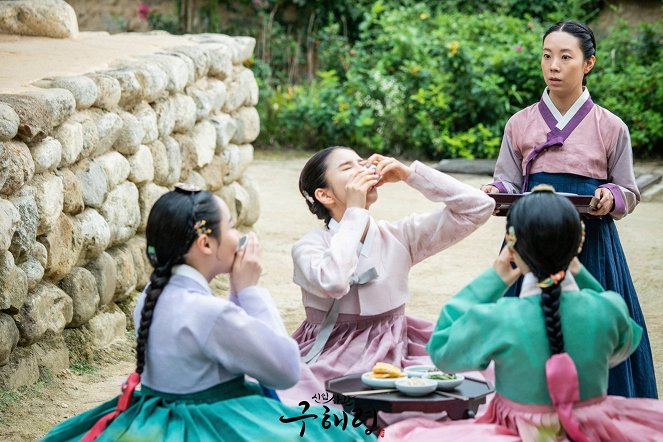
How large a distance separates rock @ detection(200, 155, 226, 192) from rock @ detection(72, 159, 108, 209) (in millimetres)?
1709

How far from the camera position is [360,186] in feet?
12.1

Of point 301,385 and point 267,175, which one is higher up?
point 301,385

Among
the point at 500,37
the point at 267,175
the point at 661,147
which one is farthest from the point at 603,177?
the point at 500,37

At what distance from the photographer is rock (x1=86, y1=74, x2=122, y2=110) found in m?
5.11

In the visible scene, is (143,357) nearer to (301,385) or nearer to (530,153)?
(301,385)

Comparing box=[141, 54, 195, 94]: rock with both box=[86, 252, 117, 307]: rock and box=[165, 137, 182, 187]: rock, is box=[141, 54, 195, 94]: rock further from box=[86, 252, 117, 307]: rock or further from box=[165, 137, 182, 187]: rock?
box=[86, 252, 117, 307]: rock

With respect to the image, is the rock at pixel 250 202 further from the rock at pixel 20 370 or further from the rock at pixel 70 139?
Result: the rock at pixel 20 370

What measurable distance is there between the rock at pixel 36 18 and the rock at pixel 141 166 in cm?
153

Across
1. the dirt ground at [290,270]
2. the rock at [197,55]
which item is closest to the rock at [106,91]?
the dirt ground at [290,270]

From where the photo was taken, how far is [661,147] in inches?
431

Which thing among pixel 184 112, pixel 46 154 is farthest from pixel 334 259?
pixel 184 112

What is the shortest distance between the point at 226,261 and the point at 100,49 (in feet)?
13.0

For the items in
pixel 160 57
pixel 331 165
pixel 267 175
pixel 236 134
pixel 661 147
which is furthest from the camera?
pixel 661 147

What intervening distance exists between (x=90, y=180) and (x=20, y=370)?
105 centimetres
